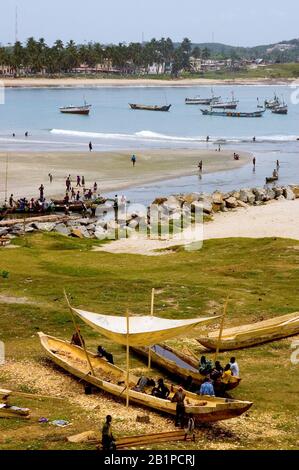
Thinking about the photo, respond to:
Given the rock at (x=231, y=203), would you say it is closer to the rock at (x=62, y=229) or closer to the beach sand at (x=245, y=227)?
the beach sand at (x=245, y=227)

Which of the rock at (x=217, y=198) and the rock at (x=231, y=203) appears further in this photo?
the rock at (x=231, y=203)

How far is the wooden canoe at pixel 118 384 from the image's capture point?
22297mm

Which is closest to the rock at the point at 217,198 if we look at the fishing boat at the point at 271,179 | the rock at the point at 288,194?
the rock at the point at 288,194

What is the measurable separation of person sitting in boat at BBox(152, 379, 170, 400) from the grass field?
91 centimetres

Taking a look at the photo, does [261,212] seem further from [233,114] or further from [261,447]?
[233,114]

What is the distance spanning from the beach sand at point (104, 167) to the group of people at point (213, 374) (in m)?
46.5

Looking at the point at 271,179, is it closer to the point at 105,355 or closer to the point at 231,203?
the point at 231,203

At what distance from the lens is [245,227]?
59250 mm

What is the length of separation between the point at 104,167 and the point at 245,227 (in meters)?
34.1

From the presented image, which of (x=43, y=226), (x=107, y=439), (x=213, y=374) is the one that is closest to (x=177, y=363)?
(x=213, y=374)

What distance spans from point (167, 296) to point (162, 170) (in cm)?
5354

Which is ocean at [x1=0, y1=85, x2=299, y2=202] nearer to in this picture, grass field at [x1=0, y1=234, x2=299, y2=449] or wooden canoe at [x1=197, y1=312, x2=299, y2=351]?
grass field at [x1=0, y1=234, x2=299, y2=449]

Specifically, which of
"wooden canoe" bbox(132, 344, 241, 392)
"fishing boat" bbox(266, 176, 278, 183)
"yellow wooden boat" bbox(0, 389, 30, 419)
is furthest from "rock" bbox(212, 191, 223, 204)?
"yellow wooden boat" bbox(0, 389, 30, 419)
